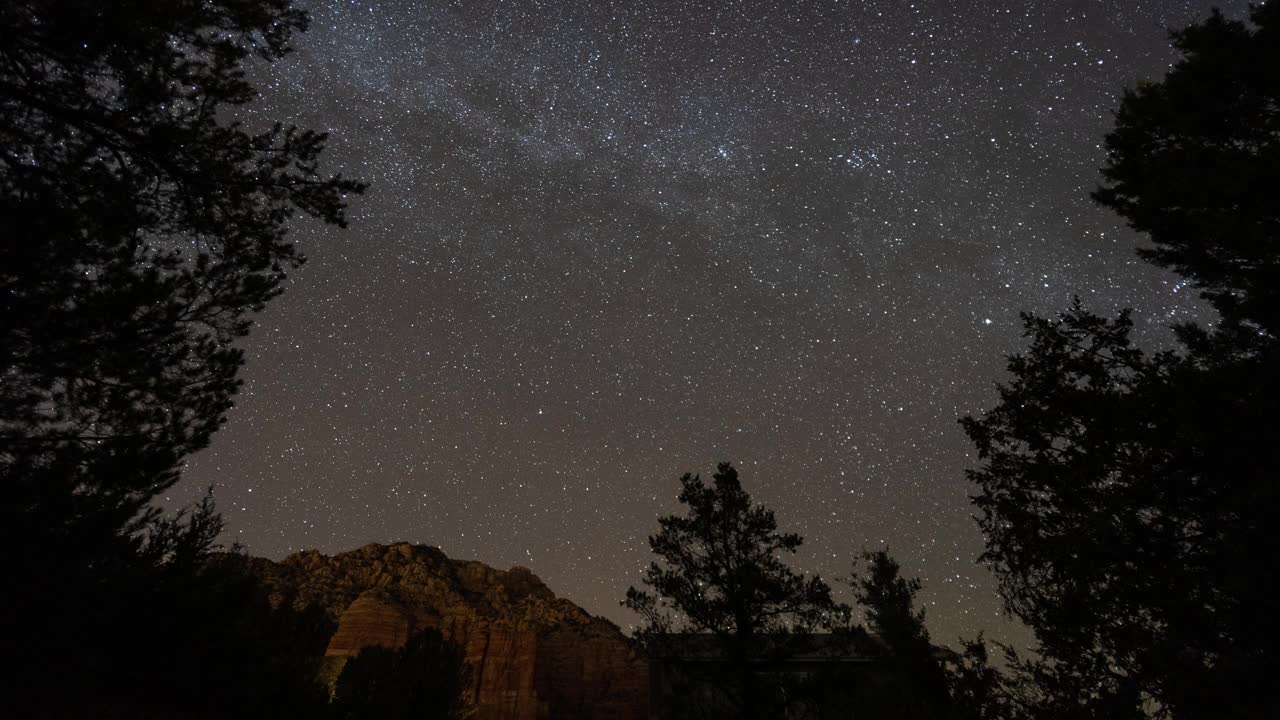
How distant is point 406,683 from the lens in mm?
25703

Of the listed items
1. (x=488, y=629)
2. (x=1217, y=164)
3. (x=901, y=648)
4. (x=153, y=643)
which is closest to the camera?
(x=1217, y=164)

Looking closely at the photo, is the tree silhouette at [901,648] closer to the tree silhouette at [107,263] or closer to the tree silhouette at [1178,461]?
the tree silhouette at [1178,461]

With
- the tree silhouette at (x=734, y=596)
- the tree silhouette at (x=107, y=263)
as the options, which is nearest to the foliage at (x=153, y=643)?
the tree silhouette at (x=107, y=263)

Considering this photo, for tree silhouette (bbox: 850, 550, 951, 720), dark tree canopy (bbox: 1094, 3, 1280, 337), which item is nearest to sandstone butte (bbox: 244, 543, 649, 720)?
tree silhouette (bbox: 850, 550, 951, 720)

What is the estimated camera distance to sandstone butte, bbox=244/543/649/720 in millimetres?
42250

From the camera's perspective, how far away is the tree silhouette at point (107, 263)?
643 centimetres

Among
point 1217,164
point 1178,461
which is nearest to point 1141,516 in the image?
point 1178,461

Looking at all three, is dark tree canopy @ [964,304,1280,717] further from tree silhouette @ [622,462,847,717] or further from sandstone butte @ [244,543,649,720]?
sandstone butte @ [244,543,649,720]

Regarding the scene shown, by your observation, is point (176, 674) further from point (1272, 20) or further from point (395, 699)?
point (1272, 20)

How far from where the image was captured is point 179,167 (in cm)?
736

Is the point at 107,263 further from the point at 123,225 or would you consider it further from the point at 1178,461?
the point at 1178,461

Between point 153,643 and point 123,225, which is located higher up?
point 123,225

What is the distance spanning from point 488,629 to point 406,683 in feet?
71.4

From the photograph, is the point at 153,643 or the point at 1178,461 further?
the point at 153,643
